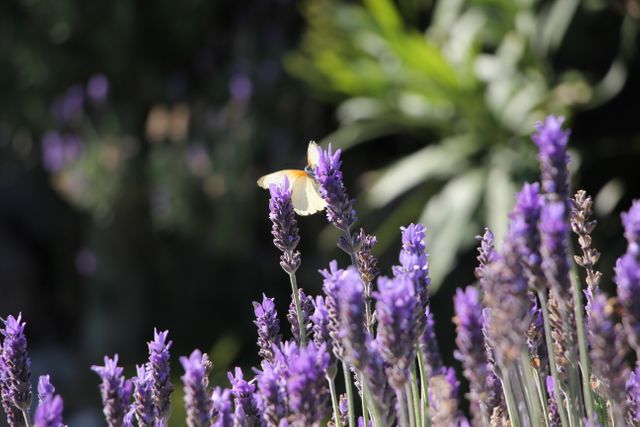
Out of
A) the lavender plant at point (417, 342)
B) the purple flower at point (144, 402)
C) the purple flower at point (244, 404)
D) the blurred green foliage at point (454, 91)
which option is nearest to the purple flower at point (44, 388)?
the lavender plant at point (417, 342)

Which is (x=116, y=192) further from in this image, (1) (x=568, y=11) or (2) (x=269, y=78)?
(1) (x=568, y=11)

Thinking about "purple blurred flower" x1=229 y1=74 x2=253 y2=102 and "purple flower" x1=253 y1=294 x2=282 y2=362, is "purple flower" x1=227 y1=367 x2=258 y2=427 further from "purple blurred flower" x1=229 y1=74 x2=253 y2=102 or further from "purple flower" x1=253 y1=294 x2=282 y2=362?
"purple blurred flower" x1=229 y1=74 x2=253 y2=102

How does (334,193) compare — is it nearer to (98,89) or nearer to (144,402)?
(144,402)

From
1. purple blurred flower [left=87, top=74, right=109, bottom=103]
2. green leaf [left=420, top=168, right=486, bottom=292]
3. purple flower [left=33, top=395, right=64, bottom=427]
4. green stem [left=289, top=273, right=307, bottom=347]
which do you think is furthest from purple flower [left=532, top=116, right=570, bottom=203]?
purple blurred flower [left=87, top=74, right=109, bottom=103]

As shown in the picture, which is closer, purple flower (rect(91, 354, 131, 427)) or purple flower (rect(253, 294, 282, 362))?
purple flower (rect(91, 354, 131, 427))

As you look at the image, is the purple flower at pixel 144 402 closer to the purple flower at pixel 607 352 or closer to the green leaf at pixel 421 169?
the purple flower at pixel 607 352
